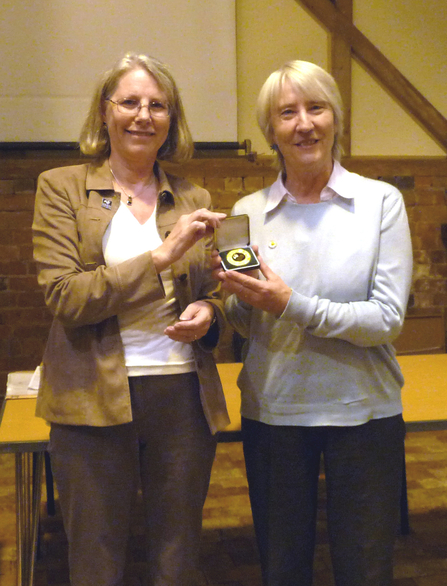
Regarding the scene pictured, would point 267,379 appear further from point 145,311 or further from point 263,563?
point 263,563

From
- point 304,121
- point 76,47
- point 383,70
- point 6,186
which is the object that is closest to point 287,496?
point 304,121

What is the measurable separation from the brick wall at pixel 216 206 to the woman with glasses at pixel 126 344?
8.66 feet

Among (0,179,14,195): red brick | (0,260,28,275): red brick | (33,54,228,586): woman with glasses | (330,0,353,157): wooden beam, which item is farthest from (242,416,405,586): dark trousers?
(330,0,353,157): wooden beam

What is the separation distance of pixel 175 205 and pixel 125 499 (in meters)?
0.80

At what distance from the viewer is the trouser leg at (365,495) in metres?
1.63

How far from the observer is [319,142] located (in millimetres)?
1715

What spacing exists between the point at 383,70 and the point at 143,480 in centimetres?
404

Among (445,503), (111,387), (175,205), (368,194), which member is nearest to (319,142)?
(368,194)

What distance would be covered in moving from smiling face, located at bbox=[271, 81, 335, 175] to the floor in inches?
65.4

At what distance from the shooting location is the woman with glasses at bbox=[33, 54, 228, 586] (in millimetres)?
1521

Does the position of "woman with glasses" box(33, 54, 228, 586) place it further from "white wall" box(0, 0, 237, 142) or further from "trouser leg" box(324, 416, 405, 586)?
"white wall" box(0, 0, 237, 142)

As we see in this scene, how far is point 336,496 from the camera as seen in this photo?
167cm

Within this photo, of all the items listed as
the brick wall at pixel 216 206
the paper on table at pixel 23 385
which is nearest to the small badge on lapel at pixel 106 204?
the paper on table at pixel 23 385

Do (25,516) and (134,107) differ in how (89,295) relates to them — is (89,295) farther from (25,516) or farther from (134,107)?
(25,516)
